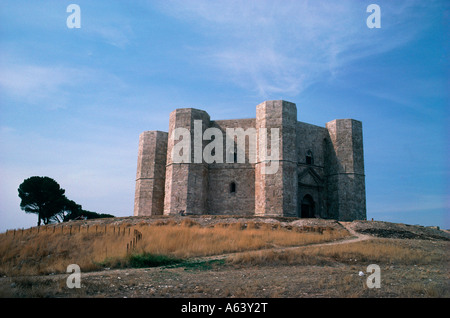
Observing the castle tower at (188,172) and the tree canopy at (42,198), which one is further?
the tree canopy at (42,198)

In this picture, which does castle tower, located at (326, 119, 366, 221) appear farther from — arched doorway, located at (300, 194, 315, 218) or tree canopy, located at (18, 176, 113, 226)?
tree canopy, located at (18, 176, 113, 226)

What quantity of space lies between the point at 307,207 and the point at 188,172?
8420mm

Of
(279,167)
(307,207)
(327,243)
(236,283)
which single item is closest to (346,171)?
(307,207)

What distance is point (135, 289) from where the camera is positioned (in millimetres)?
6039

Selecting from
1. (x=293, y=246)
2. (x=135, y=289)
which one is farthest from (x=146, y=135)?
(x=135, y=289)

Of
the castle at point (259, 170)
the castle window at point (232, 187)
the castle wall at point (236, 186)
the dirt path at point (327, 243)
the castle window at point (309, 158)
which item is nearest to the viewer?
the dirt path at point (327, 243)

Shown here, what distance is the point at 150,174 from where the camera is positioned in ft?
81.7

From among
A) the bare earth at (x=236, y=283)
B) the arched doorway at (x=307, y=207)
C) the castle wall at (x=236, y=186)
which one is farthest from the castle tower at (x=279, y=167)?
the bare earth at (x=236, y=283)

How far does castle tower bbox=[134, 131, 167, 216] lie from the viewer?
80.5ft

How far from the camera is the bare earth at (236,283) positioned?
5680 millimetres

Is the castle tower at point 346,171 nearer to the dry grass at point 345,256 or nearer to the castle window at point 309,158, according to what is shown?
the castle window at point 309,158

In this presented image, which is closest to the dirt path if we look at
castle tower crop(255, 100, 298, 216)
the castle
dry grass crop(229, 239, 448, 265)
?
dry grass crop(229, 239, 448, 265)
